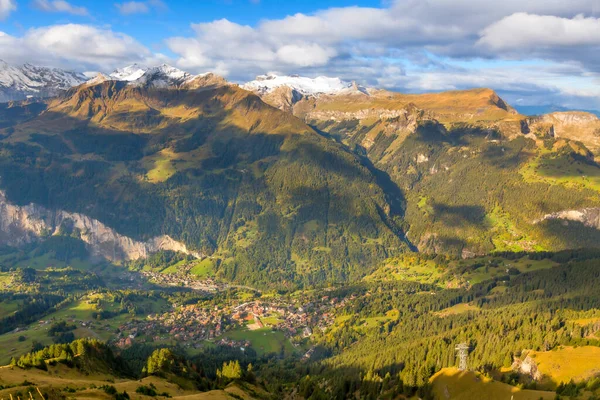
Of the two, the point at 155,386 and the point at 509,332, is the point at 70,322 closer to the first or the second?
the point at 155,386

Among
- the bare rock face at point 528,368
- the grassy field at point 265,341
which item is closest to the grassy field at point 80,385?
the bare rock face at point 528,368

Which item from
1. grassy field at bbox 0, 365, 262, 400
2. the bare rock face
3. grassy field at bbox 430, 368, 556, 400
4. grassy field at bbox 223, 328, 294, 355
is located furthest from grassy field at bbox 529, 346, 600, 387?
grassy field at bbox 223, 328, 294, 355

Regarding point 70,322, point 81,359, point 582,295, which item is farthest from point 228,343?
point 582,295

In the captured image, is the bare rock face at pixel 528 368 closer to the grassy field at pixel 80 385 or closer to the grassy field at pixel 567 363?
the grassy field at pixel 567 363

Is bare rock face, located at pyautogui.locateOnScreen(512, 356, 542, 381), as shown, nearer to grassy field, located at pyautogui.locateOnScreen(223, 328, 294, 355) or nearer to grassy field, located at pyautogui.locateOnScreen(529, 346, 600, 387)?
grassy field, located at pyautogui.locateOnScreen(529, 346, 600, 387)

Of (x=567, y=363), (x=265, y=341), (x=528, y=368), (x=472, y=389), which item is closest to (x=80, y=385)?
(x=472, y=389)

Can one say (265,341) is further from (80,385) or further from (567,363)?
(80,385)
